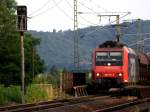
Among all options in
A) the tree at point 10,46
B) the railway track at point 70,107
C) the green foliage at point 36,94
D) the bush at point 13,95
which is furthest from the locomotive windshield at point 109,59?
the railway track at point 70,107

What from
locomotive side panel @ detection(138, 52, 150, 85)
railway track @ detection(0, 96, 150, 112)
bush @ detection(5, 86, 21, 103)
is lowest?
railway track @ detection(0, 96, 150, 112)

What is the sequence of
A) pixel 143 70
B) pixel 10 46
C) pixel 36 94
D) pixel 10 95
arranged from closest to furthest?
pixel 10 95
pixel 36 94
pixel 143 70
pixel 10 46

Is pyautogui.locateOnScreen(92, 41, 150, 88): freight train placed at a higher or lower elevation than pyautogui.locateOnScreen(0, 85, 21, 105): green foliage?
higher

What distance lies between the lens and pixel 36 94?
36.8 m

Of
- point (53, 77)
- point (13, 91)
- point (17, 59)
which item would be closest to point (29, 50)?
point (17, 59)

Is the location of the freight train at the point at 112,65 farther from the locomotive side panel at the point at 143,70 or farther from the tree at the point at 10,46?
the tree at the point at 10,46

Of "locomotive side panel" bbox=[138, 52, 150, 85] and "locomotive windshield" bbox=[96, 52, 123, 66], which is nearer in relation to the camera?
"locomotive windshield" bbox=[96, 52, 123, 66]

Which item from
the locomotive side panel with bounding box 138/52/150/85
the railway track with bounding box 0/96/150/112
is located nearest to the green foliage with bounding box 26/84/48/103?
the railway track with bounding box 0/96/150/112

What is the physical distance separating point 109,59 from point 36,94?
652 centimetres

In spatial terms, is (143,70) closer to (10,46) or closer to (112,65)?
(112,65)

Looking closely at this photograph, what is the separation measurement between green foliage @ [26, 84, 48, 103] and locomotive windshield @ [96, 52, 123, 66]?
4.89 m

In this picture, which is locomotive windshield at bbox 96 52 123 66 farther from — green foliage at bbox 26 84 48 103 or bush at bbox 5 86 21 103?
bush at bbox 5 86 21 103

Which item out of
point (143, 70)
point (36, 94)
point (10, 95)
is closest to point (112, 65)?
point (36, 94)

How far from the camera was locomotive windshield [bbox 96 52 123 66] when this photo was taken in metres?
40.5
